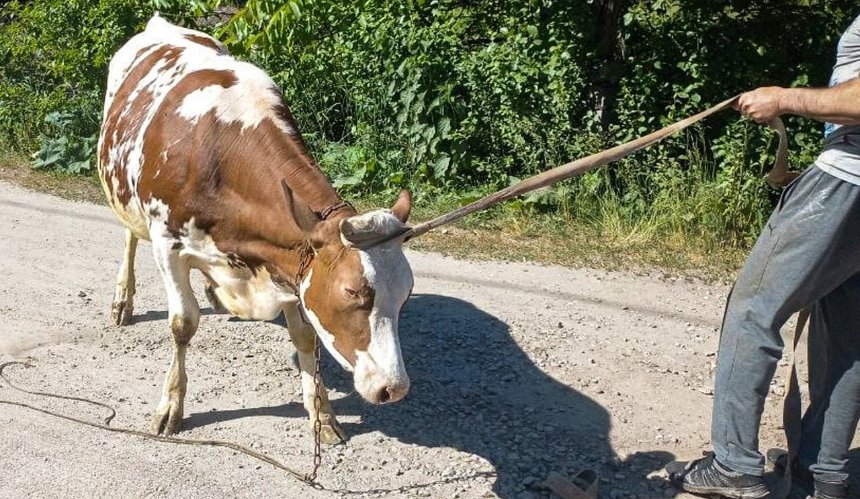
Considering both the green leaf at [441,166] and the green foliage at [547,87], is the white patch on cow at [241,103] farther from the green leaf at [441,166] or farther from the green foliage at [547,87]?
the green leaf at [441,166]

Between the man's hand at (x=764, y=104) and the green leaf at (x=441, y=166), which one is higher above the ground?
the man's hand at (x=764, y=104)

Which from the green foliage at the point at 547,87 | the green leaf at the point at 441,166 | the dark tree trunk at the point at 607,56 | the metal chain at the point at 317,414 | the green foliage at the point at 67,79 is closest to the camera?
the metal chain at the point at 317,414

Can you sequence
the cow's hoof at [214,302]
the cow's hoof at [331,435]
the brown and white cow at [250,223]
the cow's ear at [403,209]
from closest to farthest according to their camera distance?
the brown and white cow at [250,223], the cow's ear at [403,209], the cow's hoof at [331,435], the cow's hoof at [214,302]

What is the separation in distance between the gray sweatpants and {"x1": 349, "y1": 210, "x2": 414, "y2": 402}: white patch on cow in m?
1.40

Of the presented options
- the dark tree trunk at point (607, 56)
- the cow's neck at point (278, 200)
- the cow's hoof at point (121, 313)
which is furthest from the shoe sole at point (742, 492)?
the dark tree trunk at point (607, 56)

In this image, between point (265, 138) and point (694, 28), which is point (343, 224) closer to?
point (265, 138)

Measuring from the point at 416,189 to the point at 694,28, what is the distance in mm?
2903

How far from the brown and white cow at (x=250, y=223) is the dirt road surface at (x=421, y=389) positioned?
35cm

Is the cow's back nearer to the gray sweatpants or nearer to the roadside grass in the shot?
the gray sweatpants

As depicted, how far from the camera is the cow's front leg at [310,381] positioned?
16.4 feet

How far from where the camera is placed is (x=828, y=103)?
376 cm

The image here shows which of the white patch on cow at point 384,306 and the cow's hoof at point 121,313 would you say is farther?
the cow's hoof at point 121,313

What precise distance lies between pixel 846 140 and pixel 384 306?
6.40ft

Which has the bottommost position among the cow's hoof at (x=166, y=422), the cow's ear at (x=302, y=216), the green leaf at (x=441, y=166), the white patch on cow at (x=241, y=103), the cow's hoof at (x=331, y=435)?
the cow's hoof at (x=166, y=422)
